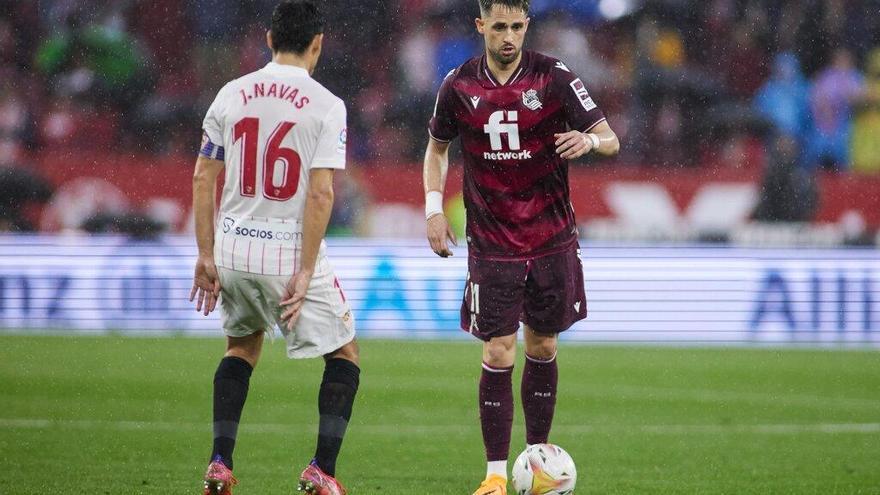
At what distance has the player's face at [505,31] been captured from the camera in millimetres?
5898

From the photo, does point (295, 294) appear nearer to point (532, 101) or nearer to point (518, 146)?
point (518, 146)

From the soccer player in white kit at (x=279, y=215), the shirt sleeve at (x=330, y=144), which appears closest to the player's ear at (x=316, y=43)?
the soccer player in white kit at (x=279, y=215)

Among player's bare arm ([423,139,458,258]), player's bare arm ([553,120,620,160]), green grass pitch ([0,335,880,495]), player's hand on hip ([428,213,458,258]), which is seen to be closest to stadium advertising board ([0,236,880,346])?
green grass pitch ([0,335,880,495])

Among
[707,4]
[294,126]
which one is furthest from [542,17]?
[294,126]

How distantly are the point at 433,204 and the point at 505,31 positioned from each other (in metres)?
0.84

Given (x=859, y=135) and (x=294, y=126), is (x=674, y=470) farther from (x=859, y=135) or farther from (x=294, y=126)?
(x=859, y=135)

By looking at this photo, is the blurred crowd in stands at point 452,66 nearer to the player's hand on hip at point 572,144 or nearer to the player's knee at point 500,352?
the player's knee at point 500,352

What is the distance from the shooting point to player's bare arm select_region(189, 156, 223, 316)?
17.5ft

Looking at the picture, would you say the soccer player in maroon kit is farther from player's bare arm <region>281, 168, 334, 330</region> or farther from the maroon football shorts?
player's bare arm <region>281, 168, 334, 330</region>

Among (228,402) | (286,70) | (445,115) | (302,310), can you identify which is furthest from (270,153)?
(445,115)

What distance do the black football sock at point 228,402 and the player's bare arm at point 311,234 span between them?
14.9 inches

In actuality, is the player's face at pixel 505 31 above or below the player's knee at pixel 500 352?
above

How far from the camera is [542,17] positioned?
1769 cm

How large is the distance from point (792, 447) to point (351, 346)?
299 cm
